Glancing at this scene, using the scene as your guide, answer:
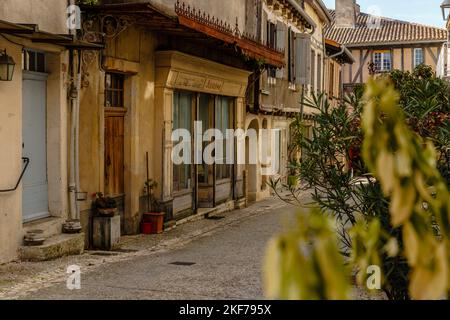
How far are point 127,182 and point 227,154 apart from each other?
590 cm

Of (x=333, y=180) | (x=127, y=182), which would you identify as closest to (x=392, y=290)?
(x=333, y=180)

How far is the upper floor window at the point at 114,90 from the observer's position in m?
12.3

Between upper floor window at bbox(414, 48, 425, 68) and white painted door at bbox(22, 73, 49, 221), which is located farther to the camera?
upper floor window at bbox(414, 48, 425, 68)

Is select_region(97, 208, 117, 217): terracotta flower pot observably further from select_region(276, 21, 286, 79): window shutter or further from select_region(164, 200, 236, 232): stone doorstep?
select_region(276, 21, 286, 79): window shutter

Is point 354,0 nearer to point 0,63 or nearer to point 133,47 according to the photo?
point 133,47

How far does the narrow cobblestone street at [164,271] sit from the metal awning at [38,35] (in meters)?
2.72

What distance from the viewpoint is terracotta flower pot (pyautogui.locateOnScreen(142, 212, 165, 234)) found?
1309 centimetres

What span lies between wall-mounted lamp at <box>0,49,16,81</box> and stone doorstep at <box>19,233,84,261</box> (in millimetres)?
2097

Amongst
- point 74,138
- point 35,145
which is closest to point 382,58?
point 74,138

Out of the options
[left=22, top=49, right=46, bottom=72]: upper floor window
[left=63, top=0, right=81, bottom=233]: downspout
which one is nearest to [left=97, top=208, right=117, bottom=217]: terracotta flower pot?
[left=63, top=0, right=81, bottom=233]: downspout

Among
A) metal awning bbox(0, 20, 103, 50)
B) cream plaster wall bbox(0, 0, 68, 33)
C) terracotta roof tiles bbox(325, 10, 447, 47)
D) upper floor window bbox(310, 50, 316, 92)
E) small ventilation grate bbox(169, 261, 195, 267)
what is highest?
terracotta roof tiles bbox(325, 10, 447, 47)

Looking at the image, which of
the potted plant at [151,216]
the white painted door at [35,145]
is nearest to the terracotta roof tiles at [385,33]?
the potted plant at [151,216]

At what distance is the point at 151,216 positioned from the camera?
43.1ft

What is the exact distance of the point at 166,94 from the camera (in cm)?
1391
